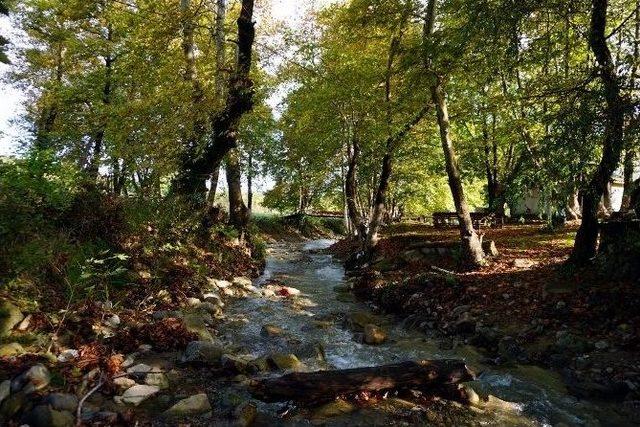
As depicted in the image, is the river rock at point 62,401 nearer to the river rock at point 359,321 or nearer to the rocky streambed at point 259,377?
the rocky streambed at point 259,377

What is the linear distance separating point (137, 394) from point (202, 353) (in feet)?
4.60

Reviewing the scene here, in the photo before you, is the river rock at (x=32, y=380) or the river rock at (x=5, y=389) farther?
the river rock at (x=32, y=380)

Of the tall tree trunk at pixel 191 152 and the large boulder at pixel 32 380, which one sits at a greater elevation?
the tall tree trunk at pixel 191 152

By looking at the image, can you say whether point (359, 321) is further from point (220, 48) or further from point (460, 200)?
point (220, 48)

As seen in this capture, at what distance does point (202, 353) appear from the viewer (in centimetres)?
652

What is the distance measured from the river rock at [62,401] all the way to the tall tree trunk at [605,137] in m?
7.55

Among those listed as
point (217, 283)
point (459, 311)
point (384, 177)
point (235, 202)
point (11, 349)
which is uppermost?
point (384, 177)

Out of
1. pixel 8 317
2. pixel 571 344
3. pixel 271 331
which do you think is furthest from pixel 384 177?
pixel 8 317

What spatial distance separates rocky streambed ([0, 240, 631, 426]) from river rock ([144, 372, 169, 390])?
13 mm

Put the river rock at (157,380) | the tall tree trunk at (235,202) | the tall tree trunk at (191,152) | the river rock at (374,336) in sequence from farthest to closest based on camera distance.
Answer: the tall tree trunk at (235,202) < the tall tree trunk at (191,152) < the river rock at (374,336) < the river rock at (157,380)

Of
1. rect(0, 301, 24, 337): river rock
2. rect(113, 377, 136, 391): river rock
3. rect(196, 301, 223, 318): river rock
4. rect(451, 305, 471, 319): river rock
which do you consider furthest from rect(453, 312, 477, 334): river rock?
rect(0, 301, 24, 337): river rock

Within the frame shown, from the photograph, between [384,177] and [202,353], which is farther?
[384,177]

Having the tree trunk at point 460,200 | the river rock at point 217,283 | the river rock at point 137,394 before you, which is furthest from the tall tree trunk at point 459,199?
the river rock at point 137,394

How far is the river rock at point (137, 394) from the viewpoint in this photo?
5.05m
